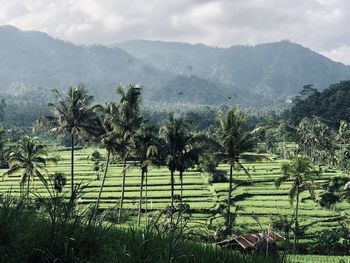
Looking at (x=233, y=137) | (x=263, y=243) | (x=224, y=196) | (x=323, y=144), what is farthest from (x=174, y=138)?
(x=323, y=144)

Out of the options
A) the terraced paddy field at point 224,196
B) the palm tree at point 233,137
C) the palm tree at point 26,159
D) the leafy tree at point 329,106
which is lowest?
the terraced paddy field at point 224,196

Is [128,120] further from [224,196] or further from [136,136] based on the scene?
[224,196]

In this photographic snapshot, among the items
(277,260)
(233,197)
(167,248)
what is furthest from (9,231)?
(233,197)

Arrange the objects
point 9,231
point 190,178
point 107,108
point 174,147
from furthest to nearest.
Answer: point 190,178 < point 107,108 < point 174,147 < point 9,231

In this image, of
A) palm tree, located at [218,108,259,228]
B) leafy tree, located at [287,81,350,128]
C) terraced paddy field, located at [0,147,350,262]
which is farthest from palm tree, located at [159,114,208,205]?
leafy tree, located at [287,81,350,128]

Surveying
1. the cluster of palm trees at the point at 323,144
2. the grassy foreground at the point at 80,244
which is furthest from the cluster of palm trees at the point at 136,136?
the cluster of palm trees at the point at 323,144

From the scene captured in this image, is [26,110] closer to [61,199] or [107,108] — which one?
[107,108]

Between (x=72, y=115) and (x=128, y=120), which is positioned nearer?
(x=128, y=120)

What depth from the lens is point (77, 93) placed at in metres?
45.7

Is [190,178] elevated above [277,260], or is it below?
below

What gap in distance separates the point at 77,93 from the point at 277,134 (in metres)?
89.4

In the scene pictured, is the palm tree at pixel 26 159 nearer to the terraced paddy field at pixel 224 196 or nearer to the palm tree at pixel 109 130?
the terraced paddy field at pixel 224 196

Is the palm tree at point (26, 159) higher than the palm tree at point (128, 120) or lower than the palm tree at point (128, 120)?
lower

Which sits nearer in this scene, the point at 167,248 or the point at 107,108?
the point at 167,248
